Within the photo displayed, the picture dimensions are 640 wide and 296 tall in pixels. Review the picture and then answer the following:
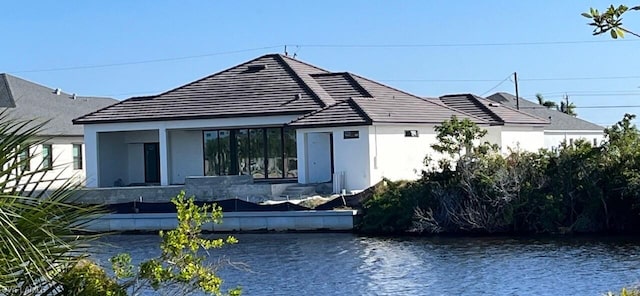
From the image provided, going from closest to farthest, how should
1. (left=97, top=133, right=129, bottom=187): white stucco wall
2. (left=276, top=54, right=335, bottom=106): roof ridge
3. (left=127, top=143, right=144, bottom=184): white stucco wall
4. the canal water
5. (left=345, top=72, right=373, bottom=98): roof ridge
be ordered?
the canal water → (left=276, top=54, right=335, bottom=106): roof ridge → (left=345, top=72, right=373, bottom=98): roof ridge → (left=97, top=133, right=129, bottom=187): white stucco wall → (left=127, top=143, right=144, bottom=184): white stucco wall

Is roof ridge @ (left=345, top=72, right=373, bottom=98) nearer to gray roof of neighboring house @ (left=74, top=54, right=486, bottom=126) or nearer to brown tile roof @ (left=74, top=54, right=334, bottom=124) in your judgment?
gray roof of neighboring house @ (left=74, top=54, right=486, bottom=126)

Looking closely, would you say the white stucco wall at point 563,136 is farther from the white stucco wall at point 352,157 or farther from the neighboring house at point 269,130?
the white stucco wall at point 352,157

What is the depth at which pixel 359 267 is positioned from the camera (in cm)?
2500

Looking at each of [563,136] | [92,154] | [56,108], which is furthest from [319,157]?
[563,136]

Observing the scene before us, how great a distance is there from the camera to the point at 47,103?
52312 mm

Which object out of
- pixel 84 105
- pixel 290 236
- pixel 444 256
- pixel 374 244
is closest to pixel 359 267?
pixel 444 256

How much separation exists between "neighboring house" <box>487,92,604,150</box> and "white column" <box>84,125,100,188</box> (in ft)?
92.5

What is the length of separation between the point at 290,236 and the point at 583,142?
36.3 feet

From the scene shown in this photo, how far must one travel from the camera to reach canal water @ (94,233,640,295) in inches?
832

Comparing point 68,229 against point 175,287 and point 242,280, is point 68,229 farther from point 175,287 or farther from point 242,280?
point 242,280

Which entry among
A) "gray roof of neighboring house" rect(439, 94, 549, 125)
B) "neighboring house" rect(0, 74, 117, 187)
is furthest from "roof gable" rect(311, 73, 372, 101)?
"neighboring house" rect(0, 74, 117, 187)

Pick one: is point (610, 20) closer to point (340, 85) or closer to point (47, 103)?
point (340, 85)

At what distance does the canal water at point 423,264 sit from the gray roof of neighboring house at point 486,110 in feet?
59.1

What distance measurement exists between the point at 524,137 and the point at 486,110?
3103 millimetres
